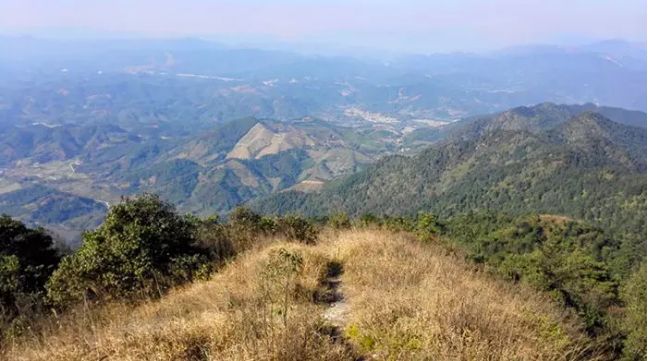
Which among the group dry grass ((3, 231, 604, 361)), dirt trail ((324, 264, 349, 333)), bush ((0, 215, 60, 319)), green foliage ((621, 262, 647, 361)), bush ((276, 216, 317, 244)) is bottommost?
green foliage ((621, 262, 647, 361))

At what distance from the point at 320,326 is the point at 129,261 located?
4709mm

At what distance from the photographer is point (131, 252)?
27.5 feet

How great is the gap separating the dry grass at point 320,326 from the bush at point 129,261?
4.72ft

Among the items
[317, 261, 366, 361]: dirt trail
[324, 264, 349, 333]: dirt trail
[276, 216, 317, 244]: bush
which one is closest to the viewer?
[317, 261, 366, 361]: dirt trail

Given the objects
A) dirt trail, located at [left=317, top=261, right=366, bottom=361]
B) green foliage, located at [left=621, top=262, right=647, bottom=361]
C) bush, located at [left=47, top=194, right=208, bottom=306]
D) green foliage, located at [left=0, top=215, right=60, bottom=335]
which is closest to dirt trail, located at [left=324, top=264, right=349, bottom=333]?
dirt trail, located at [left=317, top=261, right=366, bottom=361]

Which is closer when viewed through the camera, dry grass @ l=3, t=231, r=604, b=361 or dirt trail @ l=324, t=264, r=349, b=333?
dry grass @ l=3, t=231, r=604, b=361

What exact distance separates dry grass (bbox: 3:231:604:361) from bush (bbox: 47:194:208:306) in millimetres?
1438

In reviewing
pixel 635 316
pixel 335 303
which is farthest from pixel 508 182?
pixel 335 303

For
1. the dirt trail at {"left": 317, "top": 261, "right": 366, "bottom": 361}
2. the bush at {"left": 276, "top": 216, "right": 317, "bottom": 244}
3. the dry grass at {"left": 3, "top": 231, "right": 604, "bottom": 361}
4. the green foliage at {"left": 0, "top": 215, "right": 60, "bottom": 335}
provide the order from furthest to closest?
1. the bush at {"left": 276, "top": 216, "right": 317, "bottom": 244}
2. the green foliage at {"left": 0, "top": 215, "right": 60, "bottom": 335}
3. the dirt trail at {"left": 317, "top": 261, "right": 366, "bottom": 361}
4. the dry grass at {"left": 3, "top": 231, "right": 604, "bottom": 361}

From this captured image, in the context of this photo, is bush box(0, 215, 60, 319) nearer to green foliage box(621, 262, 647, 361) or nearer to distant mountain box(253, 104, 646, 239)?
green foliage box(621, 262, 647, 361)

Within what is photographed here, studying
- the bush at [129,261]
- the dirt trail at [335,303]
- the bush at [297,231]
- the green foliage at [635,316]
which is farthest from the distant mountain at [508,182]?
the bush at [129,261]

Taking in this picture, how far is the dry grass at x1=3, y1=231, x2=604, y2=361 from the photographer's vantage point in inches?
156

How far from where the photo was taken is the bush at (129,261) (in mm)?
8062

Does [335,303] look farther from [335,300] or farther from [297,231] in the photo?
[297,231]
